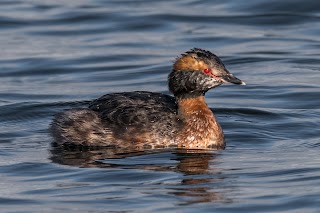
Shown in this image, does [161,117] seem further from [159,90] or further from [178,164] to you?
[159,90]

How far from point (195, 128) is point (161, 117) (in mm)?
402

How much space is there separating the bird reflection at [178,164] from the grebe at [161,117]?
0.43 ft

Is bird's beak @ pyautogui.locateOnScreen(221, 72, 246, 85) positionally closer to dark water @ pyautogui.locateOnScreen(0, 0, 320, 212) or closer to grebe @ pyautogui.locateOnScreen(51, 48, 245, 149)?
grebe @ pyautogui.locateOnScreen(51, 48, 245, 149)

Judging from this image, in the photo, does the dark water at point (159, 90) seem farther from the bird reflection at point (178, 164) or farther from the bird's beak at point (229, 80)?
the bird's beak at point (229, 80)

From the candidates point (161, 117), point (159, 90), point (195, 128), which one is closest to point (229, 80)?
point (195, 128)

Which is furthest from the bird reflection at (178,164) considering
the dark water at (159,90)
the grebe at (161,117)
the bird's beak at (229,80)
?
the bird's beak at (229,80)

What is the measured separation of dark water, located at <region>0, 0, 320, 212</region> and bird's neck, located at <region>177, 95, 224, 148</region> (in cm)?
19

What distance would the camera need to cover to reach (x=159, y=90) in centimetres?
1561

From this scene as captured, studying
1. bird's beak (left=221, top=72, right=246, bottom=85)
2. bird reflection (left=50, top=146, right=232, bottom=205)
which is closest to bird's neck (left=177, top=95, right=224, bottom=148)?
bird reflection (left=50, top=146, right=232, bottom=205)

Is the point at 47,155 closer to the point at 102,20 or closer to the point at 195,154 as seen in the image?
the point at 195,154

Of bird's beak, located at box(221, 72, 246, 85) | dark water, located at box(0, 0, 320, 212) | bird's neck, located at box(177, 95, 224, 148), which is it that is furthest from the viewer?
bird's neck, located at box(177, 95, 224, 148)

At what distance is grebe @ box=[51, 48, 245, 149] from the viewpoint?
11859 mm

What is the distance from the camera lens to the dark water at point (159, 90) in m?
9.84

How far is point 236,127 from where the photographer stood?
13.1 meters
